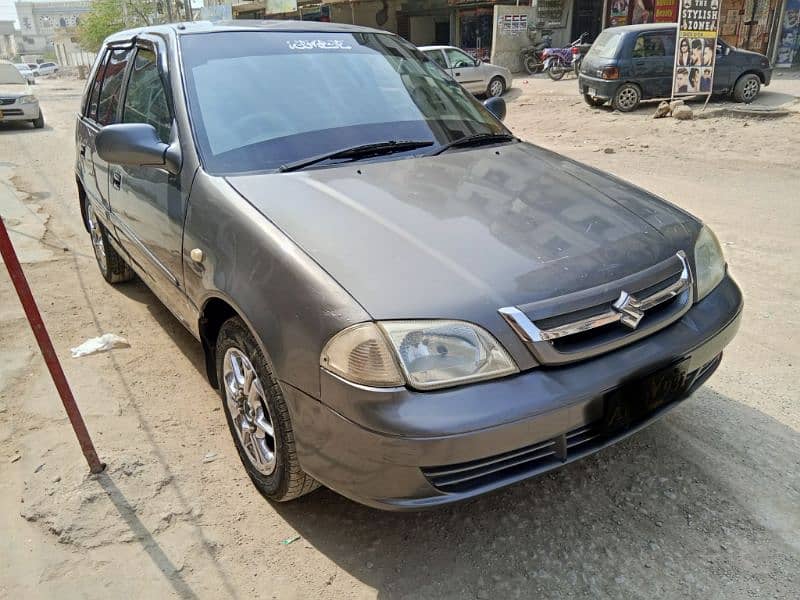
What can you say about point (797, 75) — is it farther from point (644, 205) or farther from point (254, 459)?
point (254, 459)

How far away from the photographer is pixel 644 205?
2.54 meters

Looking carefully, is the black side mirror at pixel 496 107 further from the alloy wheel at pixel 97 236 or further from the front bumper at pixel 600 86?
the front bumper at pixel 600 86

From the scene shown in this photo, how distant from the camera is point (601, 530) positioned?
2217 millimetres

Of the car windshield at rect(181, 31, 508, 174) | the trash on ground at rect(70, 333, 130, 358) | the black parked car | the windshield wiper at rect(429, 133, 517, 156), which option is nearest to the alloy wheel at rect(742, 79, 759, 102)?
the black parked car

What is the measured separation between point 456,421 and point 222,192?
129cm

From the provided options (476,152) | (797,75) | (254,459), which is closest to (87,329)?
(254,459)

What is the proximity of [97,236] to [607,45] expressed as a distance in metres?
11.5

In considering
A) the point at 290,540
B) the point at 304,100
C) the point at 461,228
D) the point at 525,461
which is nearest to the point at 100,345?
the point at 304,100

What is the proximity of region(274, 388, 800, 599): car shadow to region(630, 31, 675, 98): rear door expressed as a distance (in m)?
11.6

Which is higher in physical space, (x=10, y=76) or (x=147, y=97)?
(x=147, y=97)

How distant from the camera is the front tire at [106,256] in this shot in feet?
14.8

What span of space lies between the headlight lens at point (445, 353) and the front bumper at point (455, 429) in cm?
4

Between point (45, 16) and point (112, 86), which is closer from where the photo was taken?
point (112, 86)

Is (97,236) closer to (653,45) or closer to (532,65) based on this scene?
(653,45)
